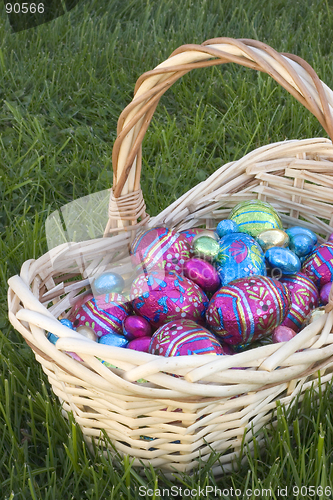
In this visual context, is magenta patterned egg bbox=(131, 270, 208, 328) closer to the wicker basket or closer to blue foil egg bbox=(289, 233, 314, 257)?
the wicker basket

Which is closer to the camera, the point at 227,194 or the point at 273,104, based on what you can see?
the point at 227,194

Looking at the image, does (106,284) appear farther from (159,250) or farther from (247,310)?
(247,310)

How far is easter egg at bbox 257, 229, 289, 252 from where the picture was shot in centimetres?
170

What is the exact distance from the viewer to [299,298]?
61.1 inches

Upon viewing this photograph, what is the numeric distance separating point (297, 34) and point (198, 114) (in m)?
1.16

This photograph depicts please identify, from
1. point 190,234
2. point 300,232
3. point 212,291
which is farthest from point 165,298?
point 300,232

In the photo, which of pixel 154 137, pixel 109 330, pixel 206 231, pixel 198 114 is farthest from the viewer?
pixel 198 114

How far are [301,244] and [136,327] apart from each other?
62 cm

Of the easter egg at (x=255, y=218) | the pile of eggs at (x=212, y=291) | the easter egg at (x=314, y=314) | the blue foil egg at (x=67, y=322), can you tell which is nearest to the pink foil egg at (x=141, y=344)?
the pile of eggs at (x=212, y=291)

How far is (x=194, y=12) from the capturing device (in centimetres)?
374

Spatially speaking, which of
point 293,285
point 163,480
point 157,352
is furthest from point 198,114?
point 163,480

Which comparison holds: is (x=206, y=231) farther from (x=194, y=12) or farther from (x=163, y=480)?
(x=194, y=12)

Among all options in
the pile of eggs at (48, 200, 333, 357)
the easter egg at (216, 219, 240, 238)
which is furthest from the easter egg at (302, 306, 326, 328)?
the easter egg at (216, 219, 240, 238)

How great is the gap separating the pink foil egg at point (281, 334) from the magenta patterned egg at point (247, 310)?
1 cm
